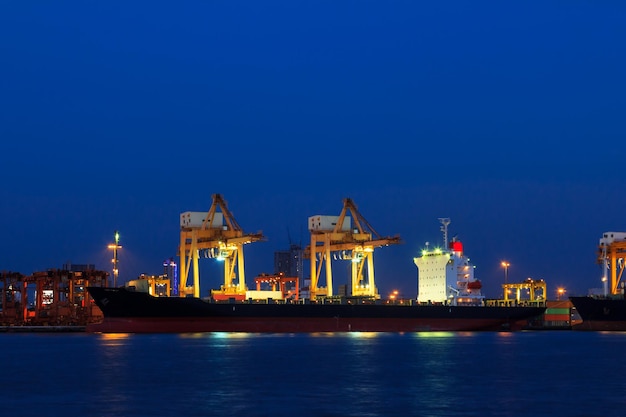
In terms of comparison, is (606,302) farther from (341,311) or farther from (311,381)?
(311,381)

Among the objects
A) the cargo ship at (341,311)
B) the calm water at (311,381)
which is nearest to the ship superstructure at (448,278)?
the cargo ship at (341,311)

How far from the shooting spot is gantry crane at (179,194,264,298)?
73.1 meters

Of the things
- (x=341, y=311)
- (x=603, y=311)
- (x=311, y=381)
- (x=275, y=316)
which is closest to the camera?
(x=311, y=381)

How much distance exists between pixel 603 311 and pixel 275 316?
2722 cm

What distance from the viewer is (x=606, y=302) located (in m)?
77.4

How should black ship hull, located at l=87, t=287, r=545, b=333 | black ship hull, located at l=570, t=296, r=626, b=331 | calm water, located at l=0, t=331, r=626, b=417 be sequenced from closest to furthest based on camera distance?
calm water, located at l=0, t=331, r=626, b=417 → black ship hull, located at l=87, t=287, r=545, b=333 → black ship hull, located at l=570, t=296, r=626, b=331

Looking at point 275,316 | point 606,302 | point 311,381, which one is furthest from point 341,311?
point 311,381

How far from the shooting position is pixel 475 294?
79625 mm

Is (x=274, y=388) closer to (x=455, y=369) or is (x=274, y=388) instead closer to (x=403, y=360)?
(x=455, y=369)

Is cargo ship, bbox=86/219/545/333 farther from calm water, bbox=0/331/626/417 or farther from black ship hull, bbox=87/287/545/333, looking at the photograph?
calm water, bbox=0/331/626/417

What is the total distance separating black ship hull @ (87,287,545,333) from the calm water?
15.0 metres

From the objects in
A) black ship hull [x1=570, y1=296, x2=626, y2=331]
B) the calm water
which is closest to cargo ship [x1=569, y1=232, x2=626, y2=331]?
black ship hull [x1=570, y1=296, x2=626, y2=331]

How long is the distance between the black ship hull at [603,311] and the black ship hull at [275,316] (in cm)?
551

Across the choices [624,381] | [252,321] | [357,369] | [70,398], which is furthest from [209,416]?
[252,321]
